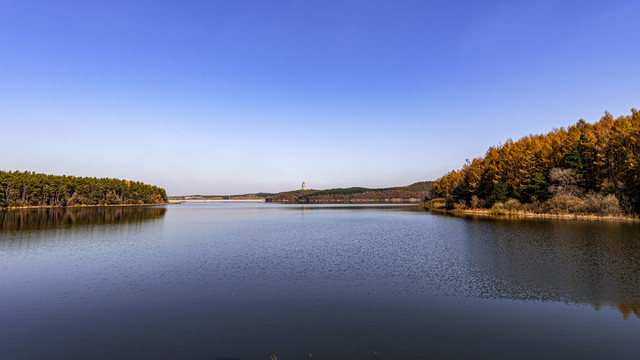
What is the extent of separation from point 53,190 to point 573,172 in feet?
616

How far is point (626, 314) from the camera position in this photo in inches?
567

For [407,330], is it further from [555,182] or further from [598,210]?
[555,182]

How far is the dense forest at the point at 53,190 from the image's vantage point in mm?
126012

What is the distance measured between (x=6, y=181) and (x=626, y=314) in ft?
560

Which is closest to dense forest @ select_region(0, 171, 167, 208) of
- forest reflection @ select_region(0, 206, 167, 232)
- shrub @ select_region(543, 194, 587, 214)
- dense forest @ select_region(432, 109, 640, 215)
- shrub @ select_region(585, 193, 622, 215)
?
forest reflection @ select_region(0, 206, 167, 232)

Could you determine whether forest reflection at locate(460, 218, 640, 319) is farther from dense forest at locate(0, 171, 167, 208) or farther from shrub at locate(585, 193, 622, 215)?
dense forest at locate(0, 171, 167, 208)

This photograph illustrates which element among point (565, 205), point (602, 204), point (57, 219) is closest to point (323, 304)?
point (602, 204)

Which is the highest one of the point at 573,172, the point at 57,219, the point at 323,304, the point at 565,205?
the point at 573,172

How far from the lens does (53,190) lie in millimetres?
143000

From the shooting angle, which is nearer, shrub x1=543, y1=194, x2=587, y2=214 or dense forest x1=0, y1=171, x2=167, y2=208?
shrub x1=543, y1=194, x2=587, y2=214

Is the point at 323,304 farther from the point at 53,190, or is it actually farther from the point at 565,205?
the point at 53,190

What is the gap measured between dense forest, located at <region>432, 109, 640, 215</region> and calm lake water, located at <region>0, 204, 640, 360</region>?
38929 millimetres

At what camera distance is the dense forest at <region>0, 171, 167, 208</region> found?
126012 mm

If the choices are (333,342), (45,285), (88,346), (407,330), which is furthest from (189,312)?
(45,285)
